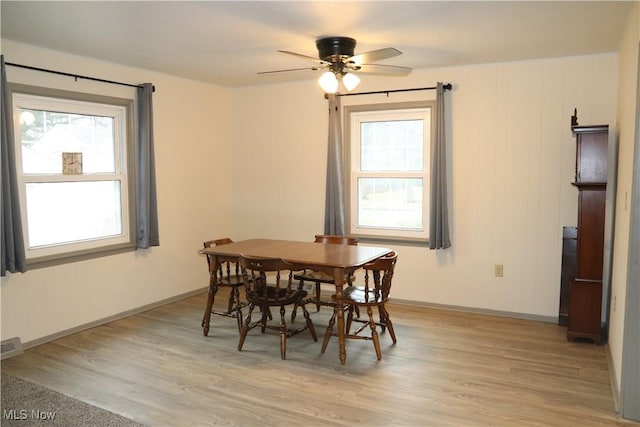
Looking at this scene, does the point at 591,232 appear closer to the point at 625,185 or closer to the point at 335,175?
the point at 625,185

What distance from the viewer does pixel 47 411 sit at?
293 cm

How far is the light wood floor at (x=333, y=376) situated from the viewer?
2.88 metres

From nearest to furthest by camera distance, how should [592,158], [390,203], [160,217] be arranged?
[592,158] < [160,217] < [390,203]

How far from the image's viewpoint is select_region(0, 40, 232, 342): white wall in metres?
3.97

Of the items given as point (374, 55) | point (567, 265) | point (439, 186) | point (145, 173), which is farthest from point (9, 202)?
point (567, 265)

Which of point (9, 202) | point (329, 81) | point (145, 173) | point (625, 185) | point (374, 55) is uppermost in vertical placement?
point (374, 55)

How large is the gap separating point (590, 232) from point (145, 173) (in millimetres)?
4041

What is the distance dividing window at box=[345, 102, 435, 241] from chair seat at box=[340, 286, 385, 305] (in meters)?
1.40

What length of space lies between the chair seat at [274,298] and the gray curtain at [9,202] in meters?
1.79

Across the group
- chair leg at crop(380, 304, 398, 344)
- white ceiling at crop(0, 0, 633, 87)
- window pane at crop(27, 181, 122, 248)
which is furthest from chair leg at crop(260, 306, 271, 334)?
white ceiling at crop(0, 0, 633, 87)

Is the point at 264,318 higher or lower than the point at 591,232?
lower

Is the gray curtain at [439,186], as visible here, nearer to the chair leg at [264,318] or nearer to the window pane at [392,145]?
the window pane at [392,145]

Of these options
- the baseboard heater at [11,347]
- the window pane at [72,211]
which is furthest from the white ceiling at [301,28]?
the baseboard heater at [11,347]

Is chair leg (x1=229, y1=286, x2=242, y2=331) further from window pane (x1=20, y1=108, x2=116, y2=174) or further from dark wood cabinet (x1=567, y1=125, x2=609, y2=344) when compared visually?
dark wood cabinet (x1=567, y1=125, x2=609, y2=344)
